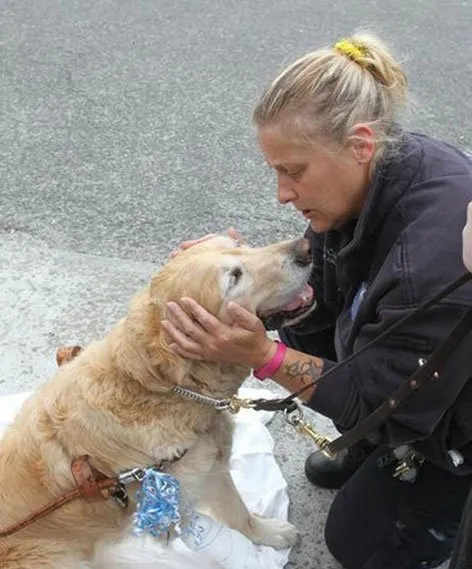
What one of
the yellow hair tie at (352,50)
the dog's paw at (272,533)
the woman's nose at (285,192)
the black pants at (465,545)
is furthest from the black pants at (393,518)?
the yellow hair tie at (352,50)

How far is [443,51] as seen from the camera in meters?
6.34

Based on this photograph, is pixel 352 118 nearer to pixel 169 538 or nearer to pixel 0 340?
pixel 169 538

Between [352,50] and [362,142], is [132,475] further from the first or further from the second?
[352,50]

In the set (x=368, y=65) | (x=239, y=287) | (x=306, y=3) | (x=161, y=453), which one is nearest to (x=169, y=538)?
(x=161, y=453)

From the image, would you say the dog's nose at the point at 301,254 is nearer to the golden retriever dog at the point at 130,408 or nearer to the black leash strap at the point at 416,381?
the golden retriever dog at the point at 130,408

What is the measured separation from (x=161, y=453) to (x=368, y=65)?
134 cm

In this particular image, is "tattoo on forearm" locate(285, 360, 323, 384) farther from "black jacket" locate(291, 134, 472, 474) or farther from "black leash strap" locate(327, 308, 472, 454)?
"black leash strap" locate(327, 308, 472, 454)

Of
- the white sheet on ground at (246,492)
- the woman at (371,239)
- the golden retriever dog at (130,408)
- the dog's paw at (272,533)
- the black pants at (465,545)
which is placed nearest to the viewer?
the black pants at (465,545)

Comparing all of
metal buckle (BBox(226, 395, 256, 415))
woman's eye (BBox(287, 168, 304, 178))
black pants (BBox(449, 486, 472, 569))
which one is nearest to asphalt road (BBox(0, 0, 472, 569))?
woman's eye (BBox(287, 168, 304, 178))

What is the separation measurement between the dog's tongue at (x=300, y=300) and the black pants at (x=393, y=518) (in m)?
0.57

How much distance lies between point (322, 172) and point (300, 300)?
41cm

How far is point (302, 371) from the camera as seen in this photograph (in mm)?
2156

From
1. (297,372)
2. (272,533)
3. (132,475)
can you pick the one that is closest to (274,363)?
(297,372)

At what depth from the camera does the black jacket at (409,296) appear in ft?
6.30
